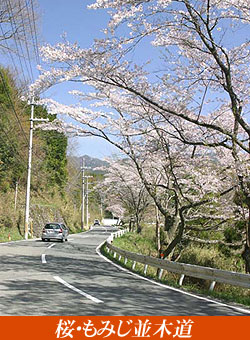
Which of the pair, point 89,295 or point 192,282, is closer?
point 89,295

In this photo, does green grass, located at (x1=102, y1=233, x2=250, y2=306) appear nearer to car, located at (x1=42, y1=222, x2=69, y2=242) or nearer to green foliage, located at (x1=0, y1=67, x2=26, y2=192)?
car, located at (x1=42, y1=222, x2=69, y2=242)

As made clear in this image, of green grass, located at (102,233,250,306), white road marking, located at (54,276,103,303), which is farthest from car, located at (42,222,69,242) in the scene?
white road marking, located at (54,276,103,303)

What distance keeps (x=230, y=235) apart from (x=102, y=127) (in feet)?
34.7

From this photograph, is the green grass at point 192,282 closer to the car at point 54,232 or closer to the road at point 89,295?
the road at point 89,295

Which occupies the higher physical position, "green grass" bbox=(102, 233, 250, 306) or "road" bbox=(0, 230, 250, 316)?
"road" bbox=(0, 230, 250, 316)

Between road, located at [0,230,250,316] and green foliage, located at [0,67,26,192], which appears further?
green foliage, located at [0,67,26,192]

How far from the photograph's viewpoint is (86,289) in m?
9.62

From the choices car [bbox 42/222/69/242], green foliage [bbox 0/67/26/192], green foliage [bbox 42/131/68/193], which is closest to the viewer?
car [bbox 42/222/69/242]

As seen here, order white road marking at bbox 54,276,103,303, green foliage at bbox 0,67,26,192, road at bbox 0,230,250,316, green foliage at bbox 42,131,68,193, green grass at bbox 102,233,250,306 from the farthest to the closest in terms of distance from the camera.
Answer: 1. green foliage at bbox 42,131,68,193
2. green foliage at bbox 0,67,26,192
3. green grass at bbox 102,233,250,306
4. white road marking at bbox 54,276,103,303
5. road at bbox 0,230,250,316

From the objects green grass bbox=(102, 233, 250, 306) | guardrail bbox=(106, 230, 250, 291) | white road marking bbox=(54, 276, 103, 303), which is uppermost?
guardrail bbox=(106, 230, 250, 291)

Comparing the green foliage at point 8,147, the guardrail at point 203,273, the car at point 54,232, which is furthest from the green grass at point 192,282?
the green foliage at point 8,147

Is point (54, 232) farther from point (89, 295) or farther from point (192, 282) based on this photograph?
point (89, 295)

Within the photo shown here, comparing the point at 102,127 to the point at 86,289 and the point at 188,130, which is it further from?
the point at 86,289

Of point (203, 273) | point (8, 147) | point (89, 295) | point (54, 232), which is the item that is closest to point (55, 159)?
point (8, 147)
